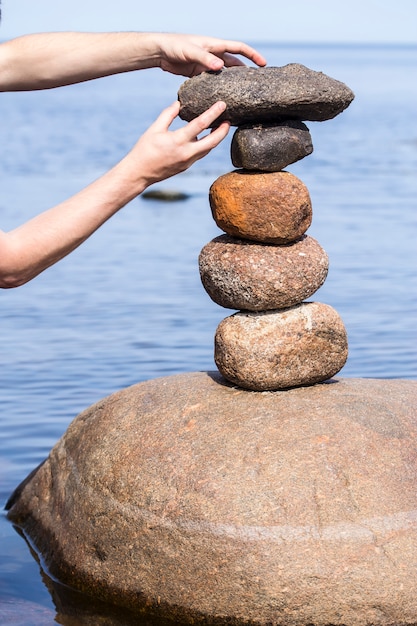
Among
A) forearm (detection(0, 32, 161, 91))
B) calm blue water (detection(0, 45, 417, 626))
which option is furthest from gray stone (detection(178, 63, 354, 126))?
calm blue water (detection(0, 45, 417, 626))

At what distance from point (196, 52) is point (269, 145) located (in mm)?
590

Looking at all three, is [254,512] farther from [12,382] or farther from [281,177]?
[12,382]

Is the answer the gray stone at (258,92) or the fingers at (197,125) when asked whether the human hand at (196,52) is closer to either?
the gray stone at (258,92)

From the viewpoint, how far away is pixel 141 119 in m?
46.9

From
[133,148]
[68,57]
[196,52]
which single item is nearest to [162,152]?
[133,148]

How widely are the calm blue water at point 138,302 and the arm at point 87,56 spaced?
2.59 metres

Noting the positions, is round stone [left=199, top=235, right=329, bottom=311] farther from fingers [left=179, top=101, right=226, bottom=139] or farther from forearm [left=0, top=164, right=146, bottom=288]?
forearm [left=0, top=164, right=146, bottom=288]

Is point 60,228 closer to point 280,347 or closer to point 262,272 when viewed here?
point 262,272

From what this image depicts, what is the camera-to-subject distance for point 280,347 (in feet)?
18.6

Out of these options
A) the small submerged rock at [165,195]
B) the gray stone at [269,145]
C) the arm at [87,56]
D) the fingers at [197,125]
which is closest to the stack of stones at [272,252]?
the gray stone at [269,145]

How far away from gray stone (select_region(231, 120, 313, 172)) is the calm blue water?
2445 mm

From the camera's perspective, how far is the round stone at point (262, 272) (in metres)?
5.64

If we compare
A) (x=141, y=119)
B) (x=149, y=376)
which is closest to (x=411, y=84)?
(x=141, y=119)

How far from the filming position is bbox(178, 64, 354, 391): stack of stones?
5.59 meters
